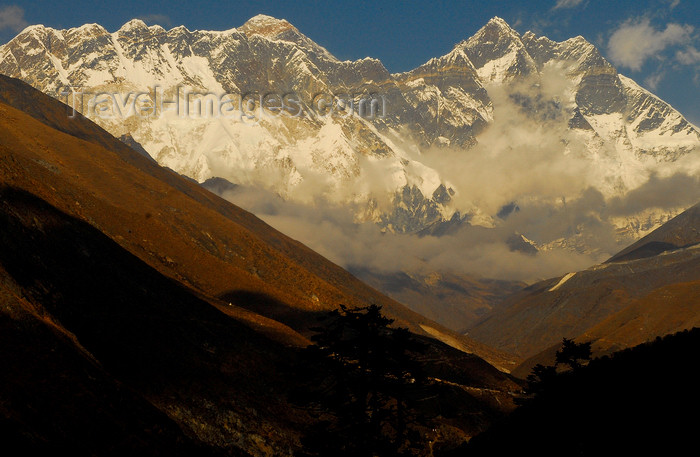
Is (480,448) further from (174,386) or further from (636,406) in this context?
(174,386)

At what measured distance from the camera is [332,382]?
2419 centimetres

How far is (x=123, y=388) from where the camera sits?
35.7 metres

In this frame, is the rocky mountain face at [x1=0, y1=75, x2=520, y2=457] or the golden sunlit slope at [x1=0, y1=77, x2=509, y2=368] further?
the golden sunlit slope at [x1=0, y1=77, x2=509, y2=368]

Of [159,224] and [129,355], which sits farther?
[159,224]

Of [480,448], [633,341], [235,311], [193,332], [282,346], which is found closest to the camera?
[480,448]

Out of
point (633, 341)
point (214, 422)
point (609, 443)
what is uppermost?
point (633, 341)

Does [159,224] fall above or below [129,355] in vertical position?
above

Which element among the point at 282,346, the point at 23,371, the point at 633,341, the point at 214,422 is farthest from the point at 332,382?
the point at 633,341

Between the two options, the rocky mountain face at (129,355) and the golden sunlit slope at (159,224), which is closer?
the rocky mountain face at (129,355)

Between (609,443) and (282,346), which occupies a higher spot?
(609,443)

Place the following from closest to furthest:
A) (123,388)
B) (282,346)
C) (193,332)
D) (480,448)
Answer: (480,448), (123,388), (193,332), (282,346)

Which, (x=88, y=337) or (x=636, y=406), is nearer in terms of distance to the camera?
(x=636, y=406)

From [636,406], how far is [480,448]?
5499 mm

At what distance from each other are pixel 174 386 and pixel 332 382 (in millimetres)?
23748
